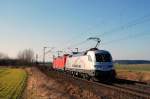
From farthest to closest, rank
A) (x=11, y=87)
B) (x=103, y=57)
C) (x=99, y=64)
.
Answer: (x=11, y=87) < (x=103, y=57) < (x=99, y=64)

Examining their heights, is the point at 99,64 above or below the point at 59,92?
above

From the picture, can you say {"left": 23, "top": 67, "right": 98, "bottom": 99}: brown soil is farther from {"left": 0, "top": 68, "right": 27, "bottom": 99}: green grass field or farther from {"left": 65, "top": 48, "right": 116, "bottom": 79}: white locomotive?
{"left": 65, "top": 48, "right": 116, "bottom": 79}: white locomotive

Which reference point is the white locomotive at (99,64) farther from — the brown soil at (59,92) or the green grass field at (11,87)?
the green grass field at (11,87)

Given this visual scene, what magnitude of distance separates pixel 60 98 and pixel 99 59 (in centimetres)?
1349

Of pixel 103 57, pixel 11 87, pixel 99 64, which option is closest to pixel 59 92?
pixel 99 64

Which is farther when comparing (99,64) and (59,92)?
(99,64)

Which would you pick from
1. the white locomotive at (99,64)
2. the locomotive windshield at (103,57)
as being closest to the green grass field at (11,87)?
the white locomotive at (99,64)

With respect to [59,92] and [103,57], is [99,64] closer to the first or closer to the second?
[103,57]

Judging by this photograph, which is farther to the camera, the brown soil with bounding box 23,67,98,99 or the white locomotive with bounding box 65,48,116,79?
the white locomotive with bounding box 65,48,116,79

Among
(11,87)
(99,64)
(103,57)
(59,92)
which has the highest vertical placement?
(103,57)

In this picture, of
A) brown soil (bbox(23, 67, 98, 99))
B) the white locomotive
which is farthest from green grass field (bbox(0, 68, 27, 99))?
the white locomotive

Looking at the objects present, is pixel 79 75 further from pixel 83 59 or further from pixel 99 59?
pixel 99 59

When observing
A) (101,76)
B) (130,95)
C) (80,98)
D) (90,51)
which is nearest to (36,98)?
(80,98)

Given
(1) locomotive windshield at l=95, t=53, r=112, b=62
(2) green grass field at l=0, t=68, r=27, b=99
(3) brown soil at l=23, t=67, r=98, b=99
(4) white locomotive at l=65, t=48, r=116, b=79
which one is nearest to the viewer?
(3) brown soil at l=23, t=67, r=98, b=99
